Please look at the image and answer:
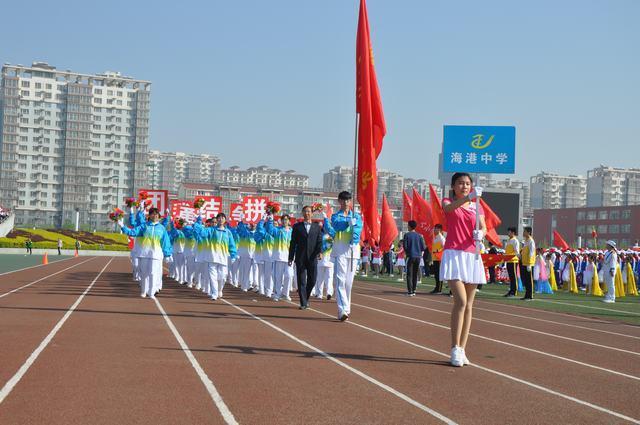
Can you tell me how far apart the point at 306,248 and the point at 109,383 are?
366 inches

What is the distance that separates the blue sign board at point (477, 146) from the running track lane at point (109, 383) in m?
19.5

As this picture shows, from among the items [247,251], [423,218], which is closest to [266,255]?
[247,251]

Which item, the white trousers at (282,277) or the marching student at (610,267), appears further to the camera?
the marching student at (610,267)

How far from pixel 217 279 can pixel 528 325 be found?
7.27 m

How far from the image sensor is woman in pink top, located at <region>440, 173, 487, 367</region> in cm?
840

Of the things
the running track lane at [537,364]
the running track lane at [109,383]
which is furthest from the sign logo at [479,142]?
the running track lane at [109,383]

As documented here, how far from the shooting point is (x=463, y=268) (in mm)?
8430

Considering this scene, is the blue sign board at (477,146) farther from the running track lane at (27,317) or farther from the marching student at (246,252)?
the running track lane at (27,317)

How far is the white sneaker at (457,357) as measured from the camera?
329 inches

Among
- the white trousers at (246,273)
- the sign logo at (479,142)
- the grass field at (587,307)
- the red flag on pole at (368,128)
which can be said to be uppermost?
the sign logo at (479,142)

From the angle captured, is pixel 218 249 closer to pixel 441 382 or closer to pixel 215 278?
pixel 215 278

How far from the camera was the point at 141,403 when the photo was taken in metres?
6.07

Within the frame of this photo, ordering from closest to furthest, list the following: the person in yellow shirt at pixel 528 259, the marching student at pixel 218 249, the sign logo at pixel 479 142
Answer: the marching student at pixel 218 249, the person in yellow shirt at pixel 528 259, the sign logo at pixel 479 142

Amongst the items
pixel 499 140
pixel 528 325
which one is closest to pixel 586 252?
pixel 499 140
